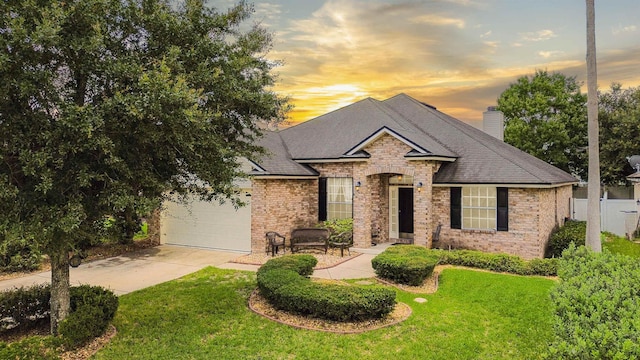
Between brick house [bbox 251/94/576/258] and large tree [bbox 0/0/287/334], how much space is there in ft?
23.0

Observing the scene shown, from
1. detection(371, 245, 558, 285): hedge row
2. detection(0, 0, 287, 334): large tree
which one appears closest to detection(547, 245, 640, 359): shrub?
detection(371, 245, 558, 285): hedge row

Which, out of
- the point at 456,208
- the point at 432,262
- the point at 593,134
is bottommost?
the point at 432,262

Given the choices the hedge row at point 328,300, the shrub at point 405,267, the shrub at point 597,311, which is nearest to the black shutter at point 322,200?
the shrub at point 405,267

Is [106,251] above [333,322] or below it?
above

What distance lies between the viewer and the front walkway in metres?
11.4

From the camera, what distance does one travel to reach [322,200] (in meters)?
17.2

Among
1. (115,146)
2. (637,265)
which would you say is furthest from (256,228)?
(637,265)

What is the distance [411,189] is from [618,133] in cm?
1833

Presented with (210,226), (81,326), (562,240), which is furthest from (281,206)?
(562,240)

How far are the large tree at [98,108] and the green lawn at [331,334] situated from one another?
6.22 feet

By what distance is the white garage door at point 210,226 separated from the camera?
51.5 feet

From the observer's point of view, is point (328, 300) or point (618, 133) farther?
→ point (618, 133)

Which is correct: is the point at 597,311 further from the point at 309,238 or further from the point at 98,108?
the point at 309,238

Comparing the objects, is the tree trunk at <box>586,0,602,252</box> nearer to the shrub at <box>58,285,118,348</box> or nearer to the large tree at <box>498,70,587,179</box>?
the shrub at <box>58,285,118,348</box>
